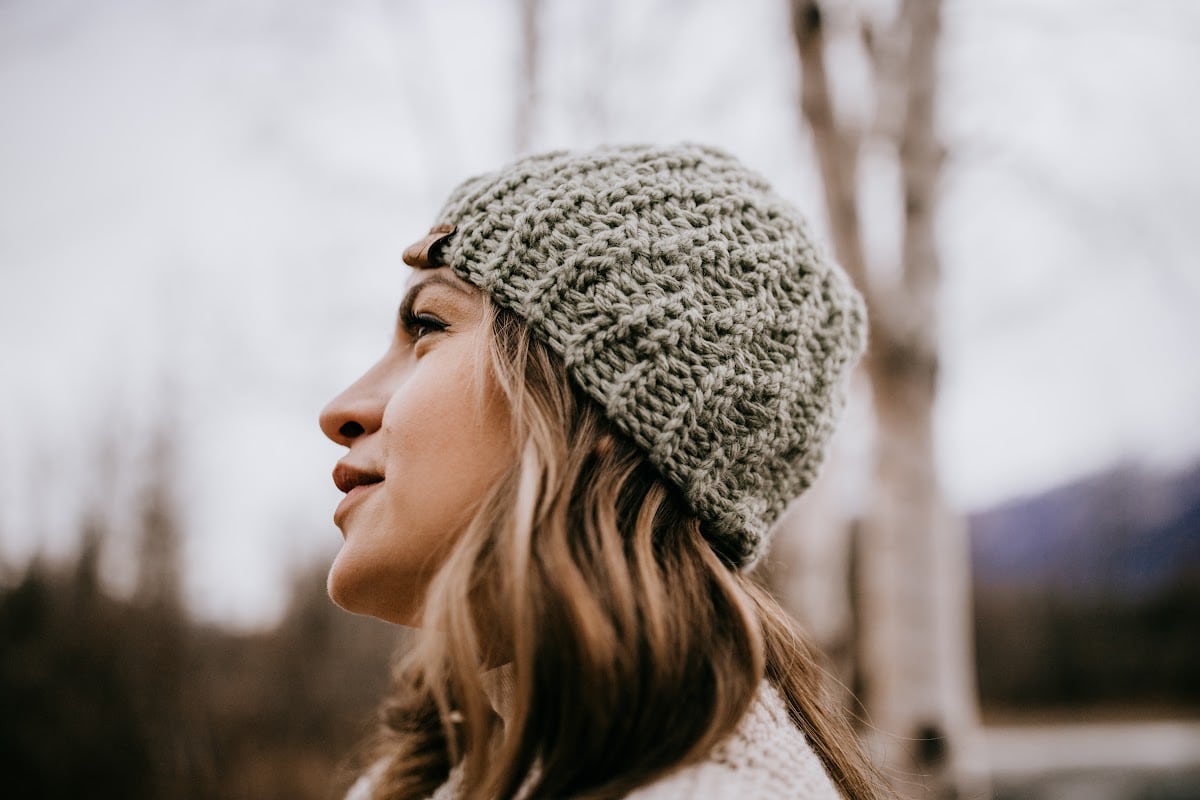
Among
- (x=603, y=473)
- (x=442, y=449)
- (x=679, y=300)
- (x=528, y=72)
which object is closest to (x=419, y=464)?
(x=442, y=449)

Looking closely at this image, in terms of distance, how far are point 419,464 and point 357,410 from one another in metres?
0.24

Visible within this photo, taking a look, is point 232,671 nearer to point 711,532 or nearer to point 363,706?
point 363,706

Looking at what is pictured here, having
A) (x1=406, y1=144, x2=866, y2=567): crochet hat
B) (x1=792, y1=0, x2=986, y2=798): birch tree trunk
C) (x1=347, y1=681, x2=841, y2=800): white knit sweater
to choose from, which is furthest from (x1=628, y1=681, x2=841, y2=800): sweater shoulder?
(x1=792, y1=0, x2=986, y2=798): birch tree trunk

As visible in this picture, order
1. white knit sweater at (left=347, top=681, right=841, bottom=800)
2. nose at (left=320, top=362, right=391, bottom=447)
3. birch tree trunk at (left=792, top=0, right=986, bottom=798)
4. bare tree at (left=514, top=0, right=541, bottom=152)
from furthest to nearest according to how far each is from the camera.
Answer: bare tree at (left=514, top=0, right=541, bottom=152) < birch tree trunk at (left=792, top=0, right=986, bottom=798) < nose at (left=320, top=362, right=391, bottom=447) < white knit sweater at (left=347, top=681, right=841, bottom=800)

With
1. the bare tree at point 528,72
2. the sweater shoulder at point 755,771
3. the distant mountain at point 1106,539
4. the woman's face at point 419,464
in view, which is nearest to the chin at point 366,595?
the woman's face at point 419,464

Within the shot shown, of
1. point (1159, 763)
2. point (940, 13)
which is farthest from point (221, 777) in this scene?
point (1159, 763)

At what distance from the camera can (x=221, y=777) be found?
756 cm

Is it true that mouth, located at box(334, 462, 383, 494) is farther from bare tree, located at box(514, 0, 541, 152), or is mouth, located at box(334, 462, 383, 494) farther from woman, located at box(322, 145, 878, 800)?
bare tree, located at box(514, 0, 541, 152)

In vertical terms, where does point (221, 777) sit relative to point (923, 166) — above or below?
below

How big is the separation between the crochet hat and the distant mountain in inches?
926

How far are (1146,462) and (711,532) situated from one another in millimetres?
28267

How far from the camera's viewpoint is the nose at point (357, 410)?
1.55 meters

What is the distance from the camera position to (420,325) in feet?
5.36

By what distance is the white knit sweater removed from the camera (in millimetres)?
1175
